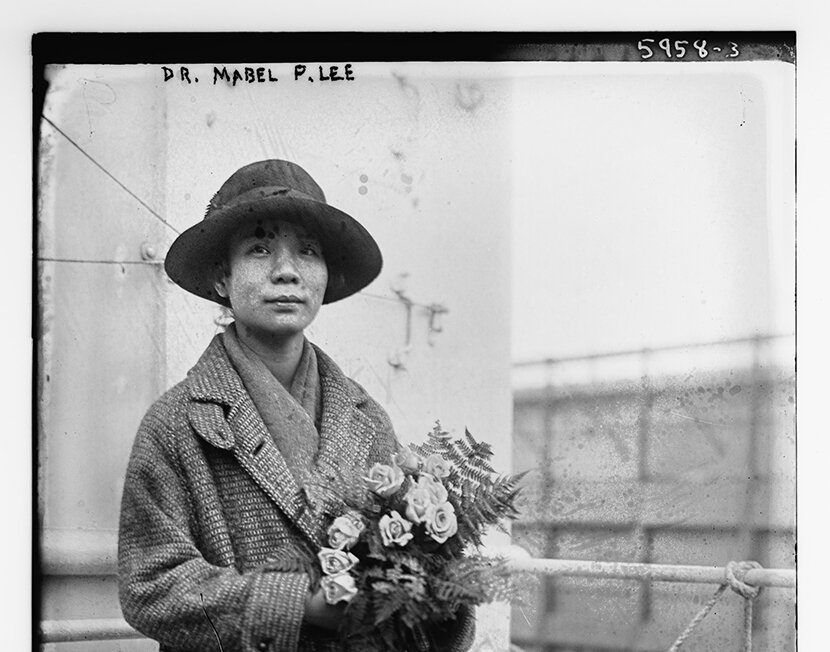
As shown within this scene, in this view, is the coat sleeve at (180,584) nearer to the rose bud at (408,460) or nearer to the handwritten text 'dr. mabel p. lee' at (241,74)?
the rose bud at (408,460)

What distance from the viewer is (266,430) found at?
192 cm

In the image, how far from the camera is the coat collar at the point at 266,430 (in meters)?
1.88

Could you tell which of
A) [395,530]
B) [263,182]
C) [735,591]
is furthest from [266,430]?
[735,591]

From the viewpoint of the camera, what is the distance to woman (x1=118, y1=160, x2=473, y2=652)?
1.85 m

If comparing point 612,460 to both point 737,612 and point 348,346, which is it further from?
point 348,346

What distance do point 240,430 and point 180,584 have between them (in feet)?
0.80

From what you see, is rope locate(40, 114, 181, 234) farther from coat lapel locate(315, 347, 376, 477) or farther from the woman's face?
coat lapel locate(315, 347, 376, 477)

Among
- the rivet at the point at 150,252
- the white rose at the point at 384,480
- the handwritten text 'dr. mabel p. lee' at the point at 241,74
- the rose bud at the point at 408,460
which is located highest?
the handwritten text 'dr. mabel p. lee' at the point at 241,74

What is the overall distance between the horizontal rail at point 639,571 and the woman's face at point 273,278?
53cm

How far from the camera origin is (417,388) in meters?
2.01

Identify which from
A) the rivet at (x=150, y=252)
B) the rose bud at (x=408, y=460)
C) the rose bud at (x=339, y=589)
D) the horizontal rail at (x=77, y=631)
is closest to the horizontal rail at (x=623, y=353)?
the rose bud at (x=408, y=460)
